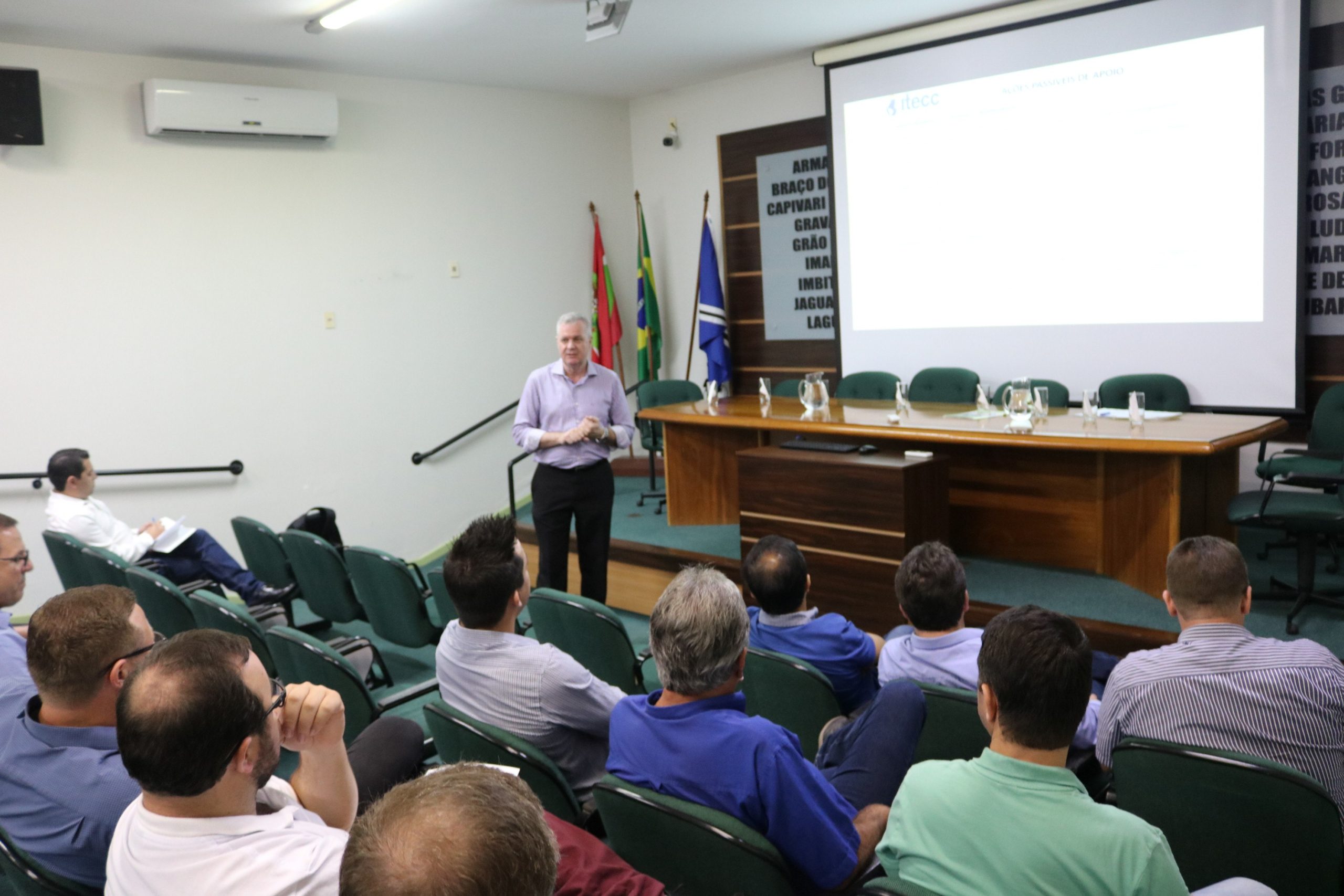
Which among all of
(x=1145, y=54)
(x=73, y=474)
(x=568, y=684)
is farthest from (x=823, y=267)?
(x=568, y=684)

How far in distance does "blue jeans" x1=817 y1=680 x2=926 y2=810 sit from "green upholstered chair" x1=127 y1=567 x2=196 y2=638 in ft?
8.73

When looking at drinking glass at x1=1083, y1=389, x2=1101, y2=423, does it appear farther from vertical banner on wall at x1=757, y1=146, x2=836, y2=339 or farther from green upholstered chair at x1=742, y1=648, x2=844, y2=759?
vertical banner on wall at x1=757, y1=146, x2=836, y2=339

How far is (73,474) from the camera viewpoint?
4746 millimetres

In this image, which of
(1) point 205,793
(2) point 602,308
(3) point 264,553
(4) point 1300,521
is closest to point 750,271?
(2) point 602,308

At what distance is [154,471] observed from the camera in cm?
586

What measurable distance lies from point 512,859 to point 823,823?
0.96 metres

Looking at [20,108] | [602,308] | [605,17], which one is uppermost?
[605,17]

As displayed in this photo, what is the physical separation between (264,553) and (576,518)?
167 cm

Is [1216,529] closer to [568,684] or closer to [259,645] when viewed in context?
[568,684]

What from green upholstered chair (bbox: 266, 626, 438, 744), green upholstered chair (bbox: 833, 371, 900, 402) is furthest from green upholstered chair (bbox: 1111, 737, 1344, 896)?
green upholstered chair (bbox: 833, 371, 900, 402)

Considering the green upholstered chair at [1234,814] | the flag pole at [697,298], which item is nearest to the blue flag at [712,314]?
the flag pole at [697,298]

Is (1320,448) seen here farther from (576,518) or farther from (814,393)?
(576,518)

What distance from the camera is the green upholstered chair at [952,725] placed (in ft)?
Result: 7.32

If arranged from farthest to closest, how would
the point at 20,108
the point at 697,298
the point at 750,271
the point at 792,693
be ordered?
1. the point at 697,298
2. the point at 750,271
3. the point at 20,108
4. the point at 792,693
